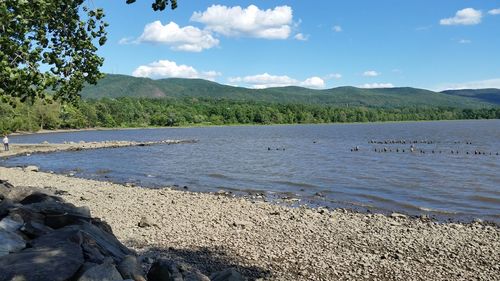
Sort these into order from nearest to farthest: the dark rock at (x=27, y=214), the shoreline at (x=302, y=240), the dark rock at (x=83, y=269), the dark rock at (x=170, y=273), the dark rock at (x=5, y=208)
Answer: the dark rock at (x=83, y=269)
the dark rock at (x=170, y=273)
the dark rock at (x=27, y=214)
the dark rock at (x=5, y=208)
the shoreline at (x=302, y=240)

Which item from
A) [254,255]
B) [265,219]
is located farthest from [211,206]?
[254,255]

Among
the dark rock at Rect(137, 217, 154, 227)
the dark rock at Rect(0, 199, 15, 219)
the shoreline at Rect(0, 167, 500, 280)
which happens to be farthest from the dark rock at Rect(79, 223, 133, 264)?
the dark rock at Rect(137, 217, 154, 227)

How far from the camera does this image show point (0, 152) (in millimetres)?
66562

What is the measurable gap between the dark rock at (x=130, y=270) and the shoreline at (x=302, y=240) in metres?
4.46

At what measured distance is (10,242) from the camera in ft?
28.6

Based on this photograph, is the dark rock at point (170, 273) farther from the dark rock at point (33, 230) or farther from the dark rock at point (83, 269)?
the dark rock at point (33, 230)

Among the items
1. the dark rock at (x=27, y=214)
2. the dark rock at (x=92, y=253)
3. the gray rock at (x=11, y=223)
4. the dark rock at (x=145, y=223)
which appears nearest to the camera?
the dark rock at (x=92, y=253)

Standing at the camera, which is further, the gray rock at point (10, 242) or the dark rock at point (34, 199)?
the dark rock at point (34, 199)

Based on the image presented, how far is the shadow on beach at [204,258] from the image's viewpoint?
13.2 m

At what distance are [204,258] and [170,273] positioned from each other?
5.62 meters

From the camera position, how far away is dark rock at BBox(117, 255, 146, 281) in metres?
8.45

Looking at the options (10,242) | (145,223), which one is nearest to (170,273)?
(10,242)

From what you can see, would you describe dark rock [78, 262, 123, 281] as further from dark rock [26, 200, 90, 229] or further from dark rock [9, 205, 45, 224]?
dark rock [9, 205, 45, 224]

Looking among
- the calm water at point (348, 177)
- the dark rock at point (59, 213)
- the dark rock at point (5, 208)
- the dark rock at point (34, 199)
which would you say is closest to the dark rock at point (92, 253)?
the dark rock at point (59, 213)
